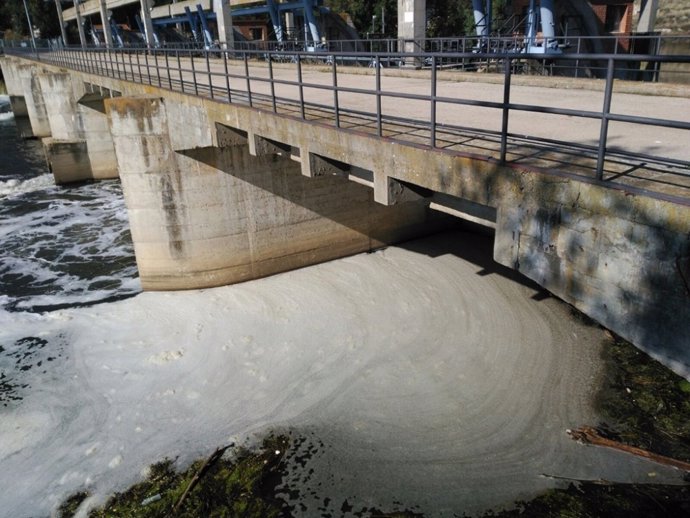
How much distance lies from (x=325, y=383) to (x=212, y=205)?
5596 millimetres

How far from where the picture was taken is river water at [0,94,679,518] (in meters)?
7.82

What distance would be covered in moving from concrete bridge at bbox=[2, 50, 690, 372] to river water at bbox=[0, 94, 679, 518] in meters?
1.35

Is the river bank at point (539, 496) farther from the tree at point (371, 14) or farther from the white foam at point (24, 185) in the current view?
the tree at point (371, 14)

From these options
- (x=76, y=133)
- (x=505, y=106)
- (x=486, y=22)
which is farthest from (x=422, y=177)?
(x=76, y=133)

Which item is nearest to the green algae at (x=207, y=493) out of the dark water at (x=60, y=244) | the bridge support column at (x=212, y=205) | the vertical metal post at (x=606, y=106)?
the vertical metal post at (x=606, y=106)

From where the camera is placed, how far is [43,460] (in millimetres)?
8484

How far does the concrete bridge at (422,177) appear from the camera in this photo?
4.05 m

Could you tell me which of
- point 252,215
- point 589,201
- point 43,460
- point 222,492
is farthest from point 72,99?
point 589,201

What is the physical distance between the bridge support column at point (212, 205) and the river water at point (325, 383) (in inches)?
22.6

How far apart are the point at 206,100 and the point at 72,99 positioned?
1782cm

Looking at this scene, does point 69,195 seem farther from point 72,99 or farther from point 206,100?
point 206,100

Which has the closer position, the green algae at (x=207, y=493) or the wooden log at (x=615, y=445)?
the green algae at (x=207, y=493)

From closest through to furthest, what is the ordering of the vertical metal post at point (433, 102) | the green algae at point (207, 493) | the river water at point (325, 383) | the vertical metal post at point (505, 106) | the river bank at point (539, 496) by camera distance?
the vertical metal post at point (505, 106) < the vertical metal post at point (433, 102) < the river bank at point (539, 496) < the green algae at point (207, 493) < the river water at point (325, 383)

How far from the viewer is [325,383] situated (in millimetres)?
9969
